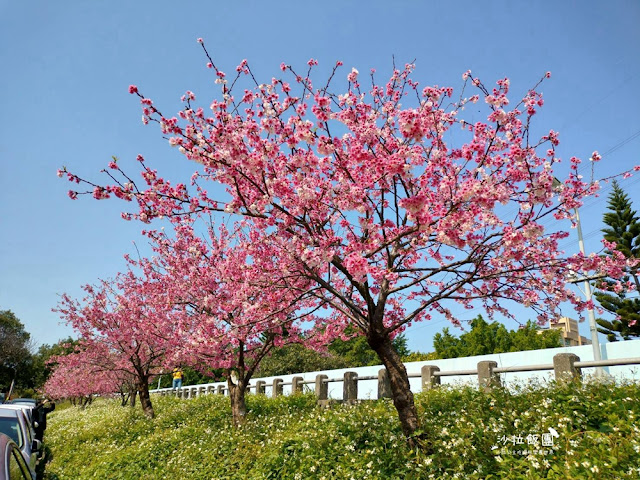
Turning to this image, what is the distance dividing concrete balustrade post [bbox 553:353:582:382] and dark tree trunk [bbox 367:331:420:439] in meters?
2.79

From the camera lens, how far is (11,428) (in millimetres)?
8258

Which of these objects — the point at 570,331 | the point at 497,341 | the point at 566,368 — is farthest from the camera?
the point at 570,331

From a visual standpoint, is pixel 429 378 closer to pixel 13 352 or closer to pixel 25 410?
pixel 25 410

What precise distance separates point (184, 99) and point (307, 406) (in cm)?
961

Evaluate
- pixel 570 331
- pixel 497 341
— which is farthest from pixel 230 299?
pixel 570 331

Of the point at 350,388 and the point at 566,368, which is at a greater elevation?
the point at 566,368

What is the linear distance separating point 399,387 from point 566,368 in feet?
10.6

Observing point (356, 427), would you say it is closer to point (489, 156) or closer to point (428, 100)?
point (489, 156)

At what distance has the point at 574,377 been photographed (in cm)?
748

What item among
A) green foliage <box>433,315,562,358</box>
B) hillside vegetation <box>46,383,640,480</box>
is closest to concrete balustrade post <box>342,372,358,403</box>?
hillside vegetation <box>46,383,640,480</box>

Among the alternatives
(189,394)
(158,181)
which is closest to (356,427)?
(158,181)

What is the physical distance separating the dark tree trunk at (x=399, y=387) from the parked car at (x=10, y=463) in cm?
481

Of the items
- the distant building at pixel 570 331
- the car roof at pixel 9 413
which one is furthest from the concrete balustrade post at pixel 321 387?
the distant building at pixel 570 331

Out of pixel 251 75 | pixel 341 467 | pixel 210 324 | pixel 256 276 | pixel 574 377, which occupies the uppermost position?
pixel 251 75
